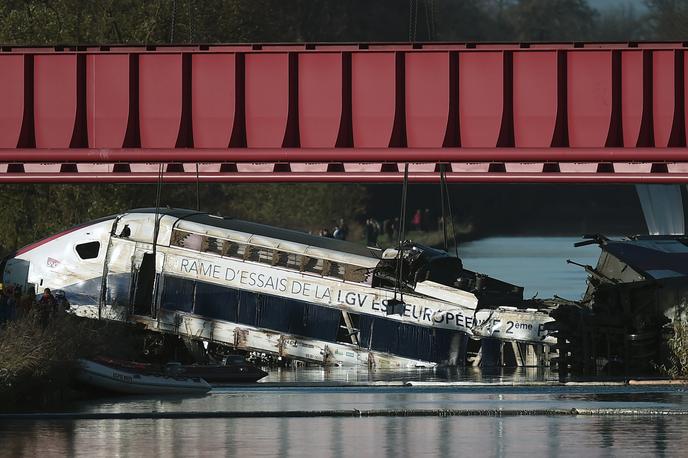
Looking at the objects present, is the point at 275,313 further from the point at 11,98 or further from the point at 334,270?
the point at 11,98

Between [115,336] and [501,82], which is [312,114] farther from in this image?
[115,336]

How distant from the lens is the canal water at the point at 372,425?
22156mm

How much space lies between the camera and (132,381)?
1195 inches

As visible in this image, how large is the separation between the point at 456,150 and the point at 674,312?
26.5 ft

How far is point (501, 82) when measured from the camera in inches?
→ 1278

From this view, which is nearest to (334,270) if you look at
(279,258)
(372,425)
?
(279,258)

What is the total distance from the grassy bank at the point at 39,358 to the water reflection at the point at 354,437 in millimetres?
1990

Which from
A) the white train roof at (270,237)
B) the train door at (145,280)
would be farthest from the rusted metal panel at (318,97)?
the train door at (145,280)

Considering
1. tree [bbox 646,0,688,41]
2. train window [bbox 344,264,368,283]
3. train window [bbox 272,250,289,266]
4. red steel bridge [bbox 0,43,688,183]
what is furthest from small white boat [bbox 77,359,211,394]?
tree [bbox 646,0,688,41]

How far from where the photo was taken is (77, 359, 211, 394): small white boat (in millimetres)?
29672

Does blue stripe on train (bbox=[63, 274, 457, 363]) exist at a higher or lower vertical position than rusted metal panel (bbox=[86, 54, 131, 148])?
lower

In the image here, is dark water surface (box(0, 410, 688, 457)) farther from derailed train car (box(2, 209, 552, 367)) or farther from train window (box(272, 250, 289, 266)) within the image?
train window (box(272, 250, 289, 266))

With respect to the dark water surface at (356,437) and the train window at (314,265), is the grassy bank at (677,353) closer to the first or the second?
the train window at (314,265)

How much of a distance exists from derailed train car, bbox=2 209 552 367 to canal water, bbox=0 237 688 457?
1967mm
